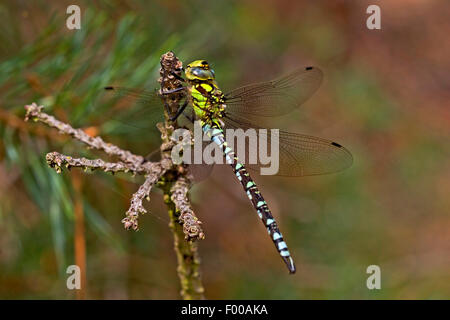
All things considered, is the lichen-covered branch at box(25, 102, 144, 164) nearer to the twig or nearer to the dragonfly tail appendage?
the twig

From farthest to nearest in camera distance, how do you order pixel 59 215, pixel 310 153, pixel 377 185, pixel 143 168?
pixel 377 185 → pixel 310 153 → pixel 59 215 → pixel 143 168

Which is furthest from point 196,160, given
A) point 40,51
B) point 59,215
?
point 40,51

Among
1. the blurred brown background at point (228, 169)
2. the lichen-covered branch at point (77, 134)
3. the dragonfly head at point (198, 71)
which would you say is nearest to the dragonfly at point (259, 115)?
the dragonfly head at point (198, 71)

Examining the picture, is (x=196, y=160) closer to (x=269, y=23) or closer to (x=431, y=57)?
(x=269, y=23)

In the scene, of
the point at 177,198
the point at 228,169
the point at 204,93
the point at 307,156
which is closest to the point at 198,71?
the point at 204,93

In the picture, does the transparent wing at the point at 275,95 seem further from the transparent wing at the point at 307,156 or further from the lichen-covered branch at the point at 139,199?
the lichen-covered branch at the point at 139,199

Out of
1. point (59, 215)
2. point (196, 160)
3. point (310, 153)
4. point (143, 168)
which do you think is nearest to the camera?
point (143, 168)
